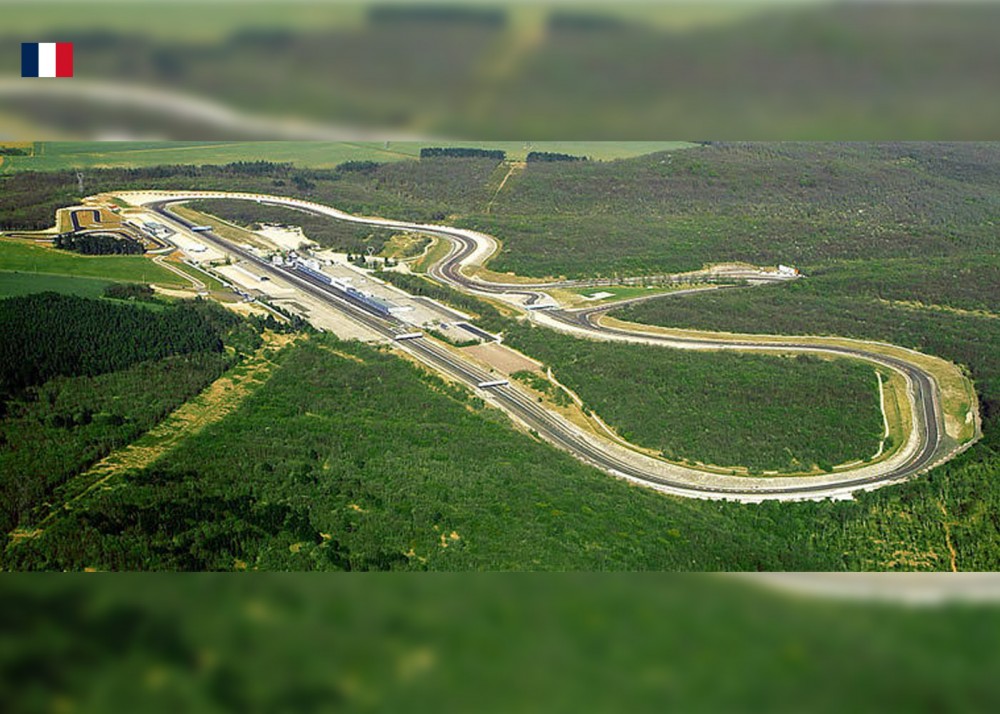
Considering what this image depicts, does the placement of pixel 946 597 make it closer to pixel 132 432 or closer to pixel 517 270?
pixel 132 432

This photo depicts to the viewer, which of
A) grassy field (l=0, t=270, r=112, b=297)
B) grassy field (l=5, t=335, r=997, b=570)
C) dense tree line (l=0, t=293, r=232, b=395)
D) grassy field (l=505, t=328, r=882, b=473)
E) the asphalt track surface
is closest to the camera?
grassy field (l=5, t=335, r=997, b=570)

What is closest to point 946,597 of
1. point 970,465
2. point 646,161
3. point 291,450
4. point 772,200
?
point 291,450

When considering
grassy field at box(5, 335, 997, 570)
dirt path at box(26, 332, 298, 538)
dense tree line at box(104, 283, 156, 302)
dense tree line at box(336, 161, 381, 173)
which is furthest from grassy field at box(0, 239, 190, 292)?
dense tree line at box(336, 161, 381, 173)

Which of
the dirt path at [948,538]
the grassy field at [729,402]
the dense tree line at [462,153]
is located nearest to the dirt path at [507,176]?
the dense tree line at [462,153]

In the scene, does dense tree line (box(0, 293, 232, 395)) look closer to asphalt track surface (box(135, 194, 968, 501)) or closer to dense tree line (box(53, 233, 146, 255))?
asphalt track surface (box(135, 194, 968, 501))
